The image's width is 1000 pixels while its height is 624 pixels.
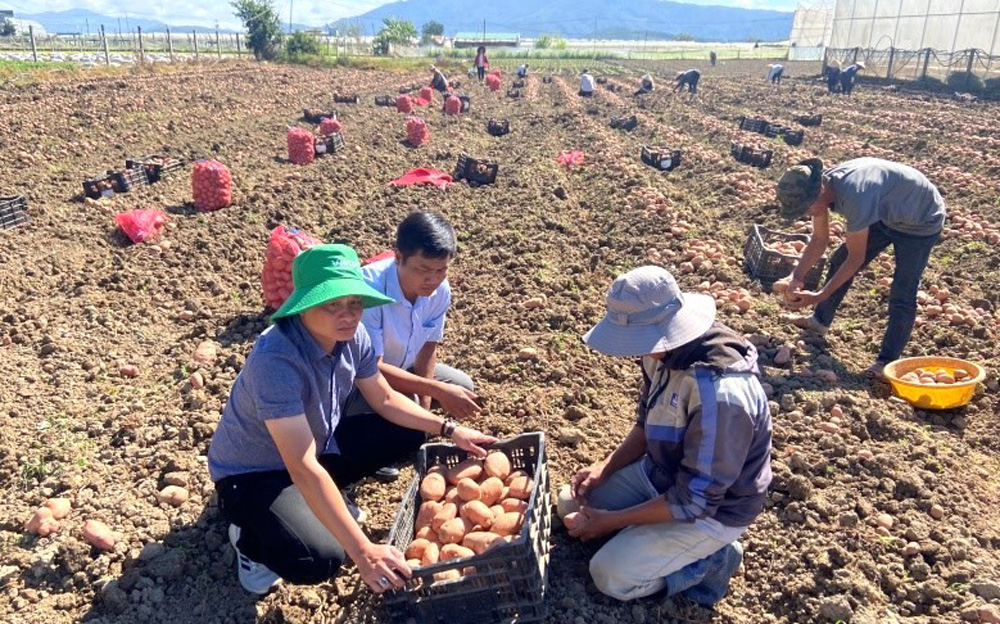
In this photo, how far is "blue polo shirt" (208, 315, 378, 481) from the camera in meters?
2.67

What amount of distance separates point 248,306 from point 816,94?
25492 millimetres

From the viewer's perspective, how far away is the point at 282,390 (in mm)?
2650

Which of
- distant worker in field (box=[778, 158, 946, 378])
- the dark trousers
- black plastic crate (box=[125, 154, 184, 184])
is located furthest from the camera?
black plastic crate (box=[125, 154, 184, 184])

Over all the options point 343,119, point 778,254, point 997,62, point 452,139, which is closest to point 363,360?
point 778,254

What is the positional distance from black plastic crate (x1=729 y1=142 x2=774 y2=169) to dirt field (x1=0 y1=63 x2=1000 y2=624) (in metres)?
0.24

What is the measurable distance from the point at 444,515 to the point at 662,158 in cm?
992

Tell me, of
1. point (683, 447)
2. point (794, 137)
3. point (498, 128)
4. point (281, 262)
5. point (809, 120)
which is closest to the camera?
point (683, 447)

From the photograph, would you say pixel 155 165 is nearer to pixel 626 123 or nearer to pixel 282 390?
pixel 282 390

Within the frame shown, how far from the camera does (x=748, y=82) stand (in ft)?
109

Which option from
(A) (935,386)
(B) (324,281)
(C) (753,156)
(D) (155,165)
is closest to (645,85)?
(C) (753,156)

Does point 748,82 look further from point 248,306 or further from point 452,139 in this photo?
point 248,306

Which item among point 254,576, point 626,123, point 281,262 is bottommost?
point 254,576

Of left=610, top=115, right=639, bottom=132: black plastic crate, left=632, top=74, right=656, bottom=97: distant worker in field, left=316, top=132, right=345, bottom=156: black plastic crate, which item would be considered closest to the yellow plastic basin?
left=316, top=132, right=345, bottom=156: black plastic crate

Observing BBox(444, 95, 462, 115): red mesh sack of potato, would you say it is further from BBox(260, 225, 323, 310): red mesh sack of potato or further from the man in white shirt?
the man in white shirt
